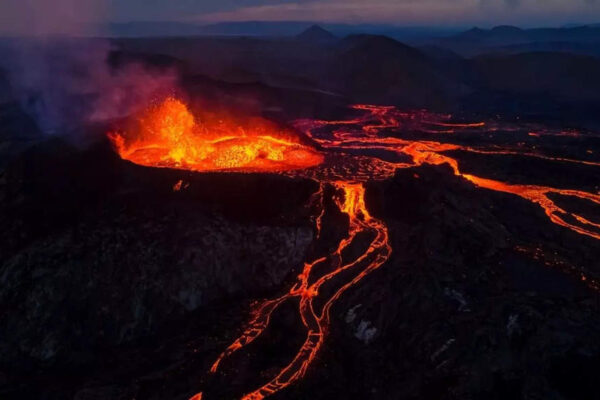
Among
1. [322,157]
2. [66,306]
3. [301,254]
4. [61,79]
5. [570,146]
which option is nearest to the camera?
[66,306]

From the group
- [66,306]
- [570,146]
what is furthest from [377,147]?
[66,306]

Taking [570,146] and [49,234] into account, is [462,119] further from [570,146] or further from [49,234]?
[49,234]

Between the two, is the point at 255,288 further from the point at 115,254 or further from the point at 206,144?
the point at 206,144

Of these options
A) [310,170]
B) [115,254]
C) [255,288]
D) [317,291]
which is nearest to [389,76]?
[310,170]

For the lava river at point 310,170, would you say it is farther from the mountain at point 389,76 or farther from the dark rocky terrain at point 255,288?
the mountain at point 389,76

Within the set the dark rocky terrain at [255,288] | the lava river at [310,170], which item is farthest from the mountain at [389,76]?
the dark rocky terrain at [255,288]

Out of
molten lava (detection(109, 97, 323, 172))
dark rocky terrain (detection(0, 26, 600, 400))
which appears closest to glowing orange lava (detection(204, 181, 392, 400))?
dark rocky terrain (detection(0, 26, 600, 400))
